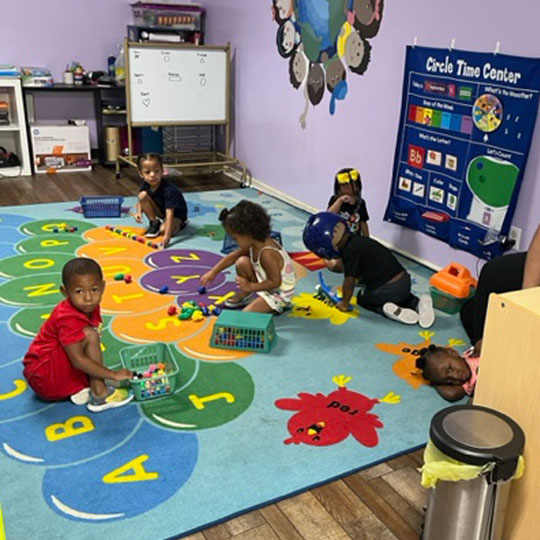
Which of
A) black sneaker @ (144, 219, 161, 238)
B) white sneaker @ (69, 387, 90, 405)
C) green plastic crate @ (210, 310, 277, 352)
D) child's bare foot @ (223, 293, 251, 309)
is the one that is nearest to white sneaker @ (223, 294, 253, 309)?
child's bare foot @ (223, 293, 251, 309)

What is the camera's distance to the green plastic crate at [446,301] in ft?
10.3

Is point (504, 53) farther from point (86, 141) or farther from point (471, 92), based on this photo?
point (86, 141)

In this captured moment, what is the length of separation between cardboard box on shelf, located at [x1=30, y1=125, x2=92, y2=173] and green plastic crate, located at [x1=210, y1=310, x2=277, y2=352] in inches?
151

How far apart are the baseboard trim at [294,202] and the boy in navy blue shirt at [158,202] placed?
1.09m

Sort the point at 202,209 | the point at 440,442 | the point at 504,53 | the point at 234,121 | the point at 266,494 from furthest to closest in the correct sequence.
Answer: the point at 234,121
the point at 202,209
the point at 504,53
the point at 266,494
the point at 440,442

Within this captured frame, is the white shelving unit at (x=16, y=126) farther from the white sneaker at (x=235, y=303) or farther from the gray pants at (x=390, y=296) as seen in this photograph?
the gray pants at (x=390, y=296)

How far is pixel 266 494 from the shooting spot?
6.03 ft

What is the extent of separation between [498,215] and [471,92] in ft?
2.23

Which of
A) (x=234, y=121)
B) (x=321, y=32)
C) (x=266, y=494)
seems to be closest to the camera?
(x=266, y=494)

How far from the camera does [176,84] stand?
17.6 ft

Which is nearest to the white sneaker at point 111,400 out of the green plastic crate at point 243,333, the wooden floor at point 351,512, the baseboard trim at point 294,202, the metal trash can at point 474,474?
the green plastic crate at point 243,333

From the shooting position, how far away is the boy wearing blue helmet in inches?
119

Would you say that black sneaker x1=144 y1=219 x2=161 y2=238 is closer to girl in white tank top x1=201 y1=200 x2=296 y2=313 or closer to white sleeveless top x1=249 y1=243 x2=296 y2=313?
girl in white tank top x1=201 y1=200 x2=296 y2=313

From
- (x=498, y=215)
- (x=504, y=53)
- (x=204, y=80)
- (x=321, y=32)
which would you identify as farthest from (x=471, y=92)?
(x=204, y=80)
